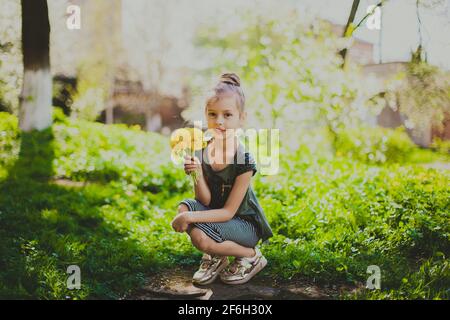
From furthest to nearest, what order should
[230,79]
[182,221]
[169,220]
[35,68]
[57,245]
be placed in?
1. [35,68]
2. [169,220]
3. [57,245]
4. [230,79]
5. [182,221]

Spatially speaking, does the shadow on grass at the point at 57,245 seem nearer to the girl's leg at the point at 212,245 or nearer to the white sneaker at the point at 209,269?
the white sneaker at the point at 209,269

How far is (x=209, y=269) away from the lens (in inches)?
119

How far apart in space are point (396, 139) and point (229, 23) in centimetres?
296

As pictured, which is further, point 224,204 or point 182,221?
point 224,204

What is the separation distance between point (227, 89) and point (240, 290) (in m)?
1.30

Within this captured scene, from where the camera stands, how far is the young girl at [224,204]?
110 inches

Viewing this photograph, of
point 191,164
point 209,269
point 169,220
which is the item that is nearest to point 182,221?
point 191,164

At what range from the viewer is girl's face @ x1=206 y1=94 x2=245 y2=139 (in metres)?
2.78

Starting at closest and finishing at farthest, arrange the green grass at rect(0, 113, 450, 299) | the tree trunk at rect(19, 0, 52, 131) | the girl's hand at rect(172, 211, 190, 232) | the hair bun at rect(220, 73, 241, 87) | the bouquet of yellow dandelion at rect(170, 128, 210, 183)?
the girl's hand at rect(172, 211, 190, 232) → the hair bun at rect(220, 73, 241, 87) → the bouquet of yellow dandelion at rect(170, 128, 210, 183) → the green grass at rect(0, 113, 450, 299) → the tree trunk at rect(19, 0, 52, 131)

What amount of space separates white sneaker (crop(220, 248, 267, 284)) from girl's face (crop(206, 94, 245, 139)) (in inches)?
34.9

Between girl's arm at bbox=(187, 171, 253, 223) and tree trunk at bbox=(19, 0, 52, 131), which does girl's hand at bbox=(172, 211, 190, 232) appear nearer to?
girl's arm at bbox=(187, 171, 253, 223)

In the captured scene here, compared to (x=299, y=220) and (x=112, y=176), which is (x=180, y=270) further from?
(x=112, y=176)

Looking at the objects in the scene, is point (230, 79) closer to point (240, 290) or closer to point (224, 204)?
point (224, 204)

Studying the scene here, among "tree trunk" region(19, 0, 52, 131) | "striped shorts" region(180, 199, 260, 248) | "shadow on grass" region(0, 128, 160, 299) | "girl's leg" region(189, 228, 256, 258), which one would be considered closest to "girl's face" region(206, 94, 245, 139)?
"striped shorts" region(180, 199, 260, 248)
